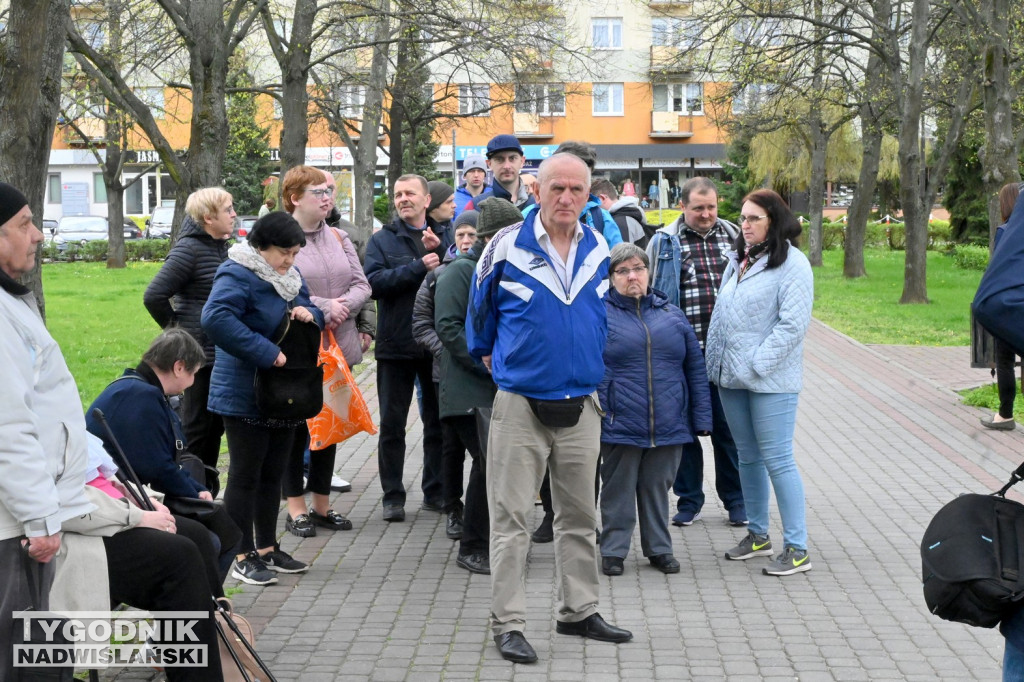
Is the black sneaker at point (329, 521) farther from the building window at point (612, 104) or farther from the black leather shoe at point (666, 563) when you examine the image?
the building window at point (612, 104)

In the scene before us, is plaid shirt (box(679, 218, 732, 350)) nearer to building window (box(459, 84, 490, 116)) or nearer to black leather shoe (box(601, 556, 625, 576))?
black leather shoe (box(601, 556, 625, 576))

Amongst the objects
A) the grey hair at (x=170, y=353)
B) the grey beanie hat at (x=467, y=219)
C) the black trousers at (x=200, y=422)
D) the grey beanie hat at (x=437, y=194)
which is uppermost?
the grey beanie hat at (x=437, y=194)

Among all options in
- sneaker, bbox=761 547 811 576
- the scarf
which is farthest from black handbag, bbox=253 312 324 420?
sneaker, bbox=761 547 811 576

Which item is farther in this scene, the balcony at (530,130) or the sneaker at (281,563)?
the balcony at (530,130)

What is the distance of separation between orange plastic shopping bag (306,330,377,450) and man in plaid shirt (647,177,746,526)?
190 cm

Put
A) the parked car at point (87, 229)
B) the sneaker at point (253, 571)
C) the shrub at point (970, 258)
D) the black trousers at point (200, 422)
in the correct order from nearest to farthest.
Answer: the sneaker at point (253, 571), the black trousers at point (200, 422), the shrub at point (970, 258), the parked car at point (87, 229)

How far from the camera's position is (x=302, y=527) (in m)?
7.45

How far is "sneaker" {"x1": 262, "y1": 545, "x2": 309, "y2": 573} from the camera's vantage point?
6.64 metres

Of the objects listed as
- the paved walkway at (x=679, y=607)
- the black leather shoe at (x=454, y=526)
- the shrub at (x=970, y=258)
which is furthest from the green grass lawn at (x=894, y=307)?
the black leather shoe at (x=454, y=526)

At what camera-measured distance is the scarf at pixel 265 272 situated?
6293mm

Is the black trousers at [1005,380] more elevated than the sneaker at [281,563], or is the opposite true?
the black trousers at [1005,380]

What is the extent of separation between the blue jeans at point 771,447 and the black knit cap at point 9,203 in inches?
158

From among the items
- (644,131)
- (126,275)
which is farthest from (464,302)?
(644,131)

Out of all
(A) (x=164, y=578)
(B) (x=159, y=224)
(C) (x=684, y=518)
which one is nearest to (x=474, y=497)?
(C) (x=684, y=518)
